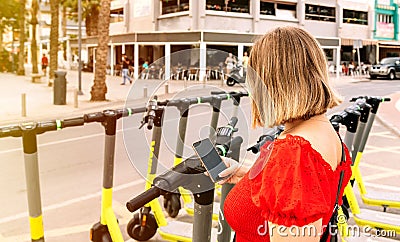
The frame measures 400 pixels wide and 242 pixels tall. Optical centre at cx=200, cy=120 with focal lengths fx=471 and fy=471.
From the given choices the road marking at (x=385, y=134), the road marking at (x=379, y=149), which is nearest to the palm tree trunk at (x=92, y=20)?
the road marking at (x=385, y=134)

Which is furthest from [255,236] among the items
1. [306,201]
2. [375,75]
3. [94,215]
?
[375,75]

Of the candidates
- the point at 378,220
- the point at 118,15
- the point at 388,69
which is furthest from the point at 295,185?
the point at 118,15

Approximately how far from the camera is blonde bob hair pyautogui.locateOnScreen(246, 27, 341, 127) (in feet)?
4.61

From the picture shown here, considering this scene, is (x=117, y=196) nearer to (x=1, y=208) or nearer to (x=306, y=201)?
(x=1, y=208)

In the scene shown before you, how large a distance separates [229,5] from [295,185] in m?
28.4

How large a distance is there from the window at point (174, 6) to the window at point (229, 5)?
155cm

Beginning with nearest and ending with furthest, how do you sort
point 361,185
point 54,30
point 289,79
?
1. point 289,79
2. point 361,185
3. point 54,30

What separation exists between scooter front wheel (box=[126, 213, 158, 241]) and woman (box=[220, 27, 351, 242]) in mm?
2231

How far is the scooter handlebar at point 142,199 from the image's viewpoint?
1.46 metres

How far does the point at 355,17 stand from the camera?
121 feet

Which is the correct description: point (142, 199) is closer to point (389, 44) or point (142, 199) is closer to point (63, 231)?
point (63, 231)

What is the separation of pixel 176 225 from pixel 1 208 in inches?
79.2

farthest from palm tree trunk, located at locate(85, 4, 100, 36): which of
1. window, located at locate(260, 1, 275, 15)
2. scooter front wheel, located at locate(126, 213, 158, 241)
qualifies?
scooter front wheel, located at locate(126, 213, 158, 241)

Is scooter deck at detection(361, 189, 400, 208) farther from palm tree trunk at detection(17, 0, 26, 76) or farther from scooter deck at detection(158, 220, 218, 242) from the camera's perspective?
palm tree trunk at detection(17, 0, 26, 76)
